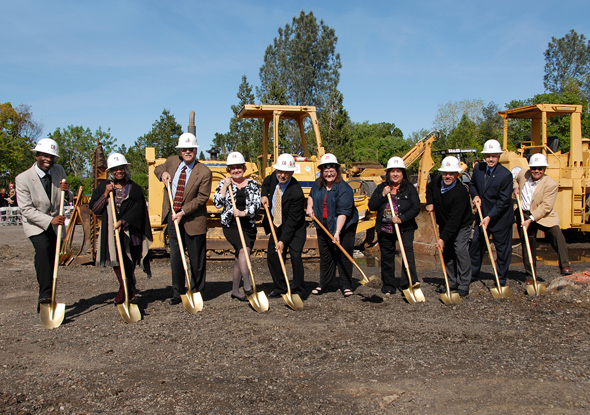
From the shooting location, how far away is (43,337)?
4926 mm

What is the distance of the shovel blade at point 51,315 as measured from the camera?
5.26 m

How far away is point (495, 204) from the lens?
263 inches

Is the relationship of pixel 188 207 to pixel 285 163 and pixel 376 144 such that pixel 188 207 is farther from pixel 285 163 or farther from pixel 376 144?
pixel 376 144

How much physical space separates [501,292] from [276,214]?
3.05 meters

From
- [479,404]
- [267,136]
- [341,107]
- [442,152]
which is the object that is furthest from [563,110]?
[341,107]

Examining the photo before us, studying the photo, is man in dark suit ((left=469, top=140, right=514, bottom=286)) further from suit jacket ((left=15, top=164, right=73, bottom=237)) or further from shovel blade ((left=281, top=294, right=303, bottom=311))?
suit jacket ((left=15, top=164, right=73, bottom=237))

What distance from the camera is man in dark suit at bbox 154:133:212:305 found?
6.02m

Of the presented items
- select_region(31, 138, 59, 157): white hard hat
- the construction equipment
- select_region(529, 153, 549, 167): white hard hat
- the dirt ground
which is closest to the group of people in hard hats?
select_region(31, 138, 59, 157): white hard hat

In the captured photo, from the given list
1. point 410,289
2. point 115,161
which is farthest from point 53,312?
point 410,289

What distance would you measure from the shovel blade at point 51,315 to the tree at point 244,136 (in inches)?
916

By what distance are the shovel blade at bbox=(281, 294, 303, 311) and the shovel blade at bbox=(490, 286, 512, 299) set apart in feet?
8.33

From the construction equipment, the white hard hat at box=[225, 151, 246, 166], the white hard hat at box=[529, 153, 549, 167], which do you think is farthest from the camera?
the construction equipment

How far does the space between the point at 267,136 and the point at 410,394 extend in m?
8.73

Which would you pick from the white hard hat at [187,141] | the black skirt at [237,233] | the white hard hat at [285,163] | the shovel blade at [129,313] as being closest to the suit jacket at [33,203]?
the shovel blade at [129,313]
